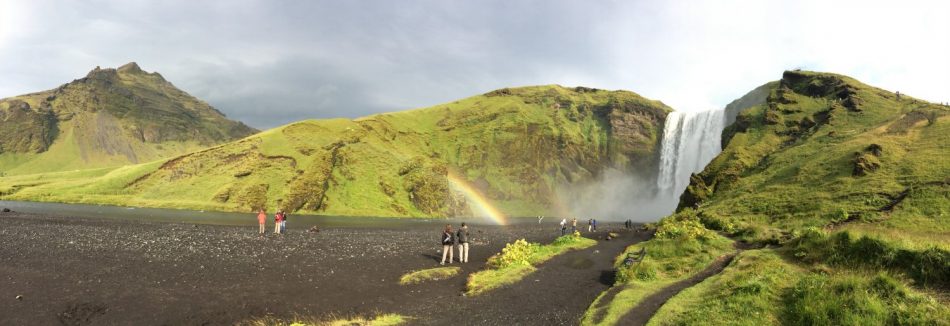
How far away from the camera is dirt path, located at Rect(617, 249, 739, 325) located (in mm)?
15041

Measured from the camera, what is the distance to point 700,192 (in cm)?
6869

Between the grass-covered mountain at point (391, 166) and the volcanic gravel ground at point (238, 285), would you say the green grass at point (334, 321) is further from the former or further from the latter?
the grass-covered mountain at point (391, 166)

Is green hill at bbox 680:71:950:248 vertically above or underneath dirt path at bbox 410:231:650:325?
above

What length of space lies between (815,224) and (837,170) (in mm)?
14741

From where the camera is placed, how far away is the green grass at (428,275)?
24906 mm

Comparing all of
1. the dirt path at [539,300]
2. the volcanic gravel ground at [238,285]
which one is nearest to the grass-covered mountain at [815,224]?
the dirt path at [539,300]

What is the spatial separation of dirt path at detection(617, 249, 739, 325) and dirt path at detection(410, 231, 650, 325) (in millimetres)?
2251

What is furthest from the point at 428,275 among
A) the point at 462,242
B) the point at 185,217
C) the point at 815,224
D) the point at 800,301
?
the point at 185,217

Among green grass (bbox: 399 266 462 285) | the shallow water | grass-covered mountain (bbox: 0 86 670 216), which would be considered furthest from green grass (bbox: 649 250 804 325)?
grass-covered mountain (bbox: 0 86 670 216)

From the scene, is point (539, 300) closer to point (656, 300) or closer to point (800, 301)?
point (656, 300)

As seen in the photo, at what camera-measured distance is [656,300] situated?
1720 cm

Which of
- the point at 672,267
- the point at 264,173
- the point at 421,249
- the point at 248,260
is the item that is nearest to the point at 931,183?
the point at 672,267

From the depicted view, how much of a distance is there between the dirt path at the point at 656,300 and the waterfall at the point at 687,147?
102 m

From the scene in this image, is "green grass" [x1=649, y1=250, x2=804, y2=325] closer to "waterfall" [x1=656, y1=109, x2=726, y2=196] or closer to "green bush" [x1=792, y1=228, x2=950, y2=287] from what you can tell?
"green bush" [x1=792, y1=228, x2=950, y2=287]
